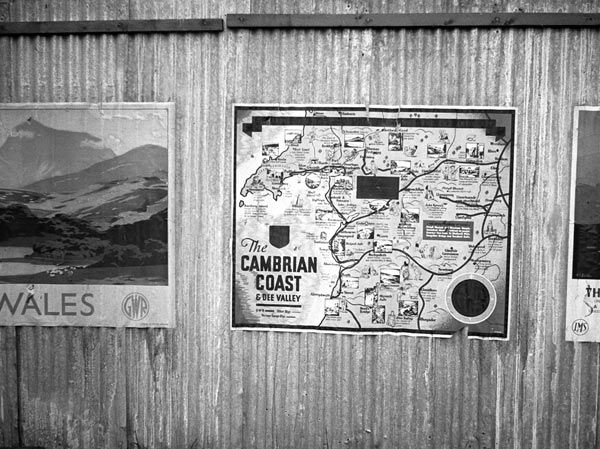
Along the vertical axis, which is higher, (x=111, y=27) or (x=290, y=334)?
(x=111, y=27)

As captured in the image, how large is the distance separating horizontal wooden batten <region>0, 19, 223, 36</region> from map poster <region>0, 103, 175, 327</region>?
602 millimetres

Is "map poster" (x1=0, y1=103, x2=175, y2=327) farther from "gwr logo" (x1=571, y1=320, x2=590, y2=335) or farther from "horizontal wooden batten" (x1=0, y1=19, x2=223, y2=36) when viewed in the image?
"gwr logo" (x1=571, y1=320, x2=590, y2=335)

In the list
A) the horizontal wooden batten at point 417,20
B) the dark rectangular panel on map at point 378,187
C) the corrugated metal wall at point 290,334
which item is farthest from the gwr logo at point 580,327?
the horizontal wooden batten at point 417,20

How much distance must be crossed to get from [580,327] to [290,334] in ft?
7.63

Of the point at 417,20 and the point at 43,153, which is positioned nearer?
the point at 417,20

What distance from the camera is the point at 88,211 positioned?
4.09 m

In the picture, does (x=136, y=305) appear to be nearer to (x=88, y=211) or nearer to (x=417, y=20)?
(x=88, y=211)

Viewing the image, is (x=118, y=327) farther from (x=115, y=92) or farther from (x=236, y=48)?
(x=236, y=48)

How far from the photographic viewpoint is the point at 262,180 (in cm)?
401

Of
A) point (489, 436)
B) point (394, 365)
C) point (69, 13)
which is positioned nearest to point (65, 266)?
point (69, 13)

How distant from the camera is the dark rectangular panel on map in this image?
3969 millimetres

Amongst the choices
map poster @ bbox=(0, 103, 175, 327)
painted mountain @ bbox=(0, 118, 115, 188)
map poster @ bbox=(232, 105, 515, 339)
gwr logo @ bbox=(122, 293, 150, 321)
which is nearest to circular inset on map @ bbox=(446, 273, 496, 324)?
map poster @ bbox=(232, 105, 515, 339)

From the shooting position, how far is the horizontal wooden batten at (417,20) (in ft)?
12.5

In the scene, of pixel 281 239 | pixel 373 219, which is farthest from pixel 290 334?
pixel 373 219
